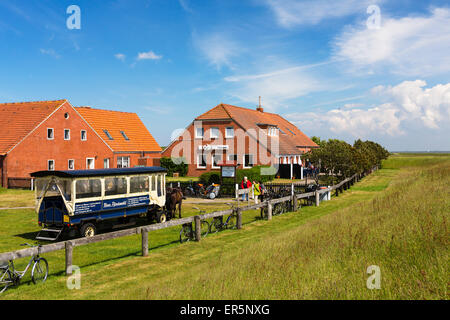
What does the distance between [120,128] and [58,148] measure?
11894mm

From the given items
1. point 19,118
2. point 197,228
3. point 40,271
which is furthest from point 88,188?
point 19,118

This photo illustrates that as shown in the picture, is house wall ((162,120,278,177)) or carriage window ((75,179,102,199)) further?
house wall ((162,120,278,177))

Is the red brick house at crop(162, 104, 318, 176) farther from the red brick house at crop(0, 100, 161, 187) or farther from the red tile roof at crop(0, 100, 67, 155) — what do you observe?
the red tile roof at crop(0, 100, 67, 155)

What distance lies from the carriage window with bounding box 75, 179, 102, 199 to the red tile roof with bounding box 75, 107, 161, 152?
29.1 m

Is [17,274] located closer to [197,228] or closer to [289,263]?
[197,228]

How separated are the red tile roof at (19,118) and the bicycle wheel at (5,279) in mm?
27275

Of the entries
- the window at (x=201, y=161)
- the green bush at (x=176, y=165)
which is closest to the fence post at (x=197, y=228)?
the window at (x=201, y=161)

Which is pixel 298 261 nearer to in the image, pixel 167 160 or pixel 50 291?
pixel 50 291

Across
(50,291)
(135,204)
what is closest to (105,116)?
(135,204)

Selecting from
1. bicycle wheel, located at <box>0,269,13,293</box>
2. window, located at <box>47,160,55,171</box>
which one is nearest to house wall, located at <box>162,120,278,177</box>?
window, located at <box>47,160,55,171</box>

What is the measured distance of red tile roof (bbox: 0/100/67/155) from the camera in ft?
113

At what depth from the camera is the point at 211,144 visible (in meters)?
48.2
